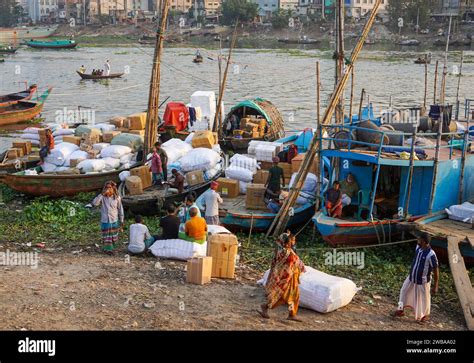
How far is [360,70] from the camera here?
187 ft

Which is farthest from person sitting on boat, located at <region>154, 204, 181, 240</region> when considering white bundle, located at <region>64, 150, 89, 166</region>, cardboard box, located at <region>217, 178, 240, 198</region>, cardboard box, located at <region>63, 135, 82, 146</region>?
cardboard box, located at <region>63, 135, 82, 146</region>

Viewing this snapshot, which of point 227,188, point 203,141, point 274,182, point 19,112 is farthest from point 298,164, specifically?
point 19,112

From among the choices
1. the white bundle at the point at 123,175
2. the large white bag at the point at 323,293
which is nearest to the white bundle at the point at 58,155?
the white bundle at the point at 123,175

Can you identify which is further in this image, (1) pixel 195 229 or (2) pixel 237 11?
(2) pixel 237 11

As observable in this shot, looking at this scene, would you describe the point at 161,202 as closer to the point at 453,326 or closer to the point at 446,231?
the point at 446,231

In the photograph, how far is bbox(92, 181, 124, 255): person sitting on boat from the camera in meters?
11.6

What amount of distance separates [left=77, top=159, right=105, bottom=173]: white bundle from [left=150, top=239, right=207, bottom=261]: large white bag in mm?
6054

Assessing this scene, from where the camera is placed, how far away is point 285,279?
29.3 feet

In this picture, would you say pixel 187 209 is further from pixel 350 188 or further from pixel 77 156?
pixel 77 156

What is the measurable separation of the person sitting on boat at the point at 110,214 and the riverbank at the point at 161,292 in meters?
0.28

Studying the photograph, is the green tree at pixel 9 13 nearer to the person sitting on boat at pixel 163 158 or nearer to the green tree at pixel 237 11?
the green tree at pixel 237 11

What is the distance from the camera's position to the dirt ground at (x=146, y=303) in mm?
8773

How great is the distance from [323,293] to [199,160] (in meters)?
7.66
